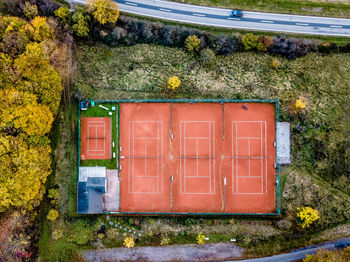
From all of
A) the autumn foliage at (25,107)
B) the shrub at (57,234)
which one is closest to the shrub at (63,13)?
the autumn foliage at (25,107)

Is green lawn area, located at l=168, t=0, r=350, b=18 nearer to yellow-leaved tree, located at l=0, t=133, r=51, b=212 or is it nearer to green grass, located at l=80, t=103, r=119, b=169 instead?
green grass, located at l=80, t=103, r=119, b=169

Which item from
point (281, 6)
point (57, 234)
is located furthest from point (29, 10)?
point (281, 6)

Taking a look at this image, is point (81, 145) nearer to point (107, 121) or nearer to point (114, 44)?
point (107, 121)

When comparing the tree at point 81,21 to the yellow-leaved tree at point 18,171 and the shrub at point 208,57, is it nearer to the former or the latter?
the yellow-leaved tree at point 18,171

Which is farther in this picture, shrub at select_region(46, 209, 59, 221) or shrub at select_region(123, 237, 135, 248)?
shrub at select_region(46, 209, 59, 221)

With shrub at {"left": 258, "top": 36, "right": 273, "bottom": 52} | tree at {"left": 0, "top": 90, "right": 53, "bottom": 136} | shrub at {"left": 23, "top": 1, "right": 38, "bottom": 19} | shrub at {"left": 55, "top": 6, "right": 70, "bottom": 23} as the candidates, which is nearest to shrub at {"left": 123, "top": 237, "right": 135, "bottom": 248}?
tree at {"left": 0, "top": 90, "right": 53, "bottom": 136}

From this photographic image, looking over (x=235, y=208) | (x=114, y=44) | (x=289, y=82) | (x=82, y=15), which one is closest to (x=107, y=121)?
(x=114, y=44)

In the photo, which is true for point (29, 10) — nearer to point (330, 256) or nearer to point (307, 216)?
point (307, 216)
